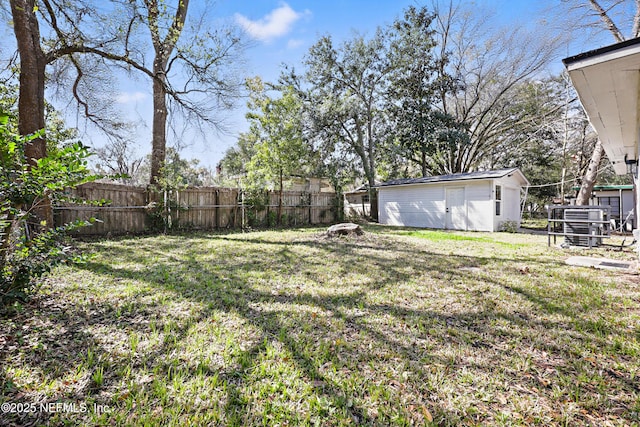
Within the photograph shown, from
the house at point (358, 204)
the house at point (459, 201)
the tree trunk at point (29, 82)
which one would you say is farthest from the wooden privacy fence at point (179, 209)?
the house at point (358, 204)

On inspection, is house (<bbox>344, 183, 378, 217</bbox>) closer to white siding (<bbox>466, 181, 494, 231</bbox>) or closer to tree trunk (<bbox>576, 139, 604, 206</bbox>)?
white siding (<bbox>466, 181, 494, 231</bbox>)

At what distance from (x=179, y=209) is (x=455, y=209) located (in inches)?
432

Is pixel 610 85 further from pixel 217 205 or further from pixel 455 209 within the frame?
pixel 217 205

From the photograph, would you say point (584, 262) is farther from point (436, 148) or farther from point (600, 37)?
point (436, 148)

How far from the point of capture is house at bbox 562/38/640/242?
8.18ft

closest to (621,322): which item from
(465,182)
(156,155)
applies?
(465,182)

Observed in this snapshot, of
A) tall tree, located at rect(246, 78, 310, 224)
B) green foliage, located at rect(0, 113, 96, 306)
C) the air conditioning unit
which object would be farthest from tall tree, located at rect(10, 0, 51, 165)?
the air conditioning unit

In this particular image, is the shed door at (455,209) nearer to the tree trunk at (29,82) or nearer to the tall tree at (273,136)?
the tall tree at (273,136)

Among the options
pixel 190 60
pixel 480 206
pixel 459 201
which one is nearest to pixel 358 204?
pixel 459 201

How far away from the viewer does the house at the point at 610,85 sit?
249 centimetres

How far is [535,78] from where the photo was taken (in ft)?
50.3

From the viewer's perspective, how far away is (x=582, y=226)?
261 inches

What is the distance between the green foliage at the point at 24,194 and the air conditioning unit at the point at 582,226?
8.72 meters

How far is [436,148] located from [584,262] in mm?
12287
